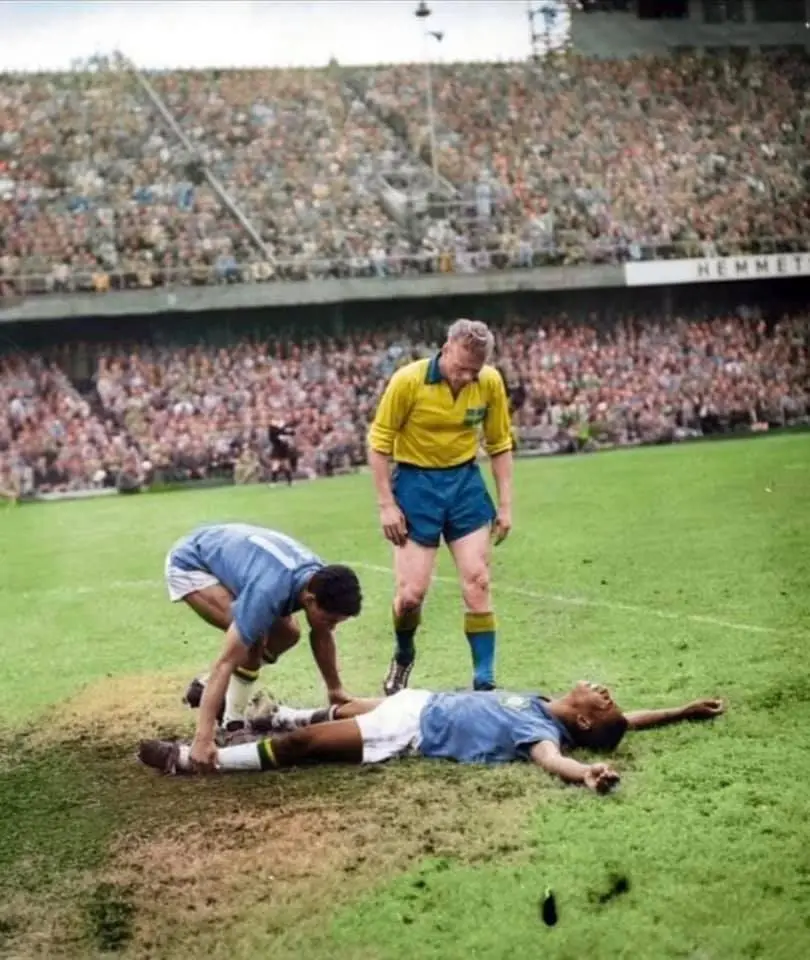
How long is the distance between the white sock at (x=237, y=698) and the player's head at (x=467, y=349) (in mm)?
1625

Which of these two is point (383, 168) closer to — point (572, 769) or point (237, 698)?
point (237, 698)

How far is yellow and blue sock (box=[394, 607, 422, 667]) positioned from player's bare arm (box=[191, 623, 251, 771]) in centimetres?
151

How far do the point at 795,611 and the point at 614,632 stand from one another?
3.38 feet

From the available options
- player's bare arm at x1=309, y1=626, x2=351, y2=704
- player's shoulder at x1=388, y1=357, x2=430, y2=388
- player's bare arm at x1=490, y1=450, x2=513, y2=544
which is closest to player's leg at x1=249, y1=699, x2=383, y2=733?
player's bare arm at x1=309, y1=626, x2=351, y2=704

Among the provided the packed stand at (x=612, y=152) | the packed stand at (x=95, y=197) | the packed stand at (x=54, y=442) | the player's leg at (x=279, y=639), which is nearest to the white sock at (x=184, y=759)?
the player's leg at (x=279, y=639)

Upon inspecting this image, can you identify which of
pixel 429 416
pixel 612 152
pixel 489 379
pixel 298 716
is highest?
pixel 612 152

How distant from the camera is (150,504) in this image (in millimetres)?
21047

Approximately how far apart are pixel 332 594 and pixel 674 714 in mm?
1461

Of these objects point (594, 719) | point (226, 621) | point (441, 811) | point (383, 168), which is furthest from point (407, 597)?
point (383, 168)

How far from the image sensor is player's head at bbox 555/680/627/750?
5.44 m

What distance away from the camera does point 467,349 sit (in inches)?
256

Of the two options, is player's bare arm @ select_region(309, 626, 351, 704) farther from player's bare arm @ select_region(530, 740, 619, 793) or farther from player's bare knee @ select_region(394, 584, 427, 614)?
player's bare arm @ select_region(530, 740, 619, 793)

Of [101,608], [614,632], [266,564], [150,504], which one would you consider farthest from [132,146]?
[266,564]

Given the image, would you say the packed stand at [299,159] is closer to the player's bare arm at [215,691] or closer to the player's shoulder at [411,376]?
the player's shoulder at [411,376]
